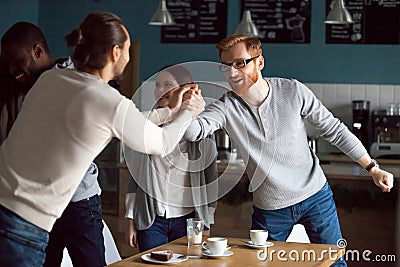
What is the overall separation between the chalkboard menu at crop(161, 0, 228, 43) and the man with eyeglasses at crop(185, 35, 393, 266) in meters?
3.90

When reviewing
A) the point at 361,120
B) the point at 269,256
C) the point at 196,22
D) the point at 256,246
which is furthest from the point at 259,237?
the point at 196,22

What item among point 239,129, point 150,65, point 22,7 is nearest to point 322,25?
point 150,65

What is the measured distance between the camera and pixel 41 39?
289 cm

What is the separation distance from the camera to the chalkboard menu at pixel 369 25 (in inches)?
253

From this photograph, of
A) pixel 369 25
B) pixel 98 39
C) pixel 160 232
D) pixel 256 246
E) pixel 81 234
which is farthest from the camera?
pixel 369 25

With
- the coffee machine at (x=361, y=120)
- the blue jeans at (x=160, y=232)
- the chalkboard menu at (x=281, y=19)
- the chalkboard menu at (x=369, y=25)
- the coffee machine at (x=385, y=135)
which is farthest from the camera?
the chalkboard menu at (x=281, y=19)

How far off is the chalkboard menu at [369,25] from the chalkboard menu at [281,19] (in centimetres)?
21

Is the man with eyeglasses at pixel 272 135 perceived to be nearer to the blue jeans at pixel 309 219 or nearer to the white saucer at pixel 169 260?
the blue jeans at pixel 309 219

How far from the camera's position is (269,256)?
266 centimetres

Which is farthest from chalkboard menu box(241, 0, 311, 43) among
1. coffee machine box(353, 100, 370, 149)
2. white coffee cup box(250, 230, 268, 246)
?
white coffee cup box(250, 230, 268, 246)

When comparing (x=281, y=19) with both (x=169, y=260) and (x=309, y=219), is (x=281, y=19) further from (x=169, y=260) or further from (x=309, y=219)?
(x=169, y=260)

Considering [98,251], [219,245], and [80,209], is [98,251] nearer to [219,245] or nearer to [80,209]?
[80,209]

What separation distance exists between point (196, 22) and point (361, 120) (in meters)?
1.81

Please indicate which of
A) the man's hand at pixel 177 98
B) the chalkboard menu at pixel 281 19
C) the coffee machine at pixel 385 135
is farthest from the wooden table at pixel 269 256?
the chalkboard menu at pixel 281 19
